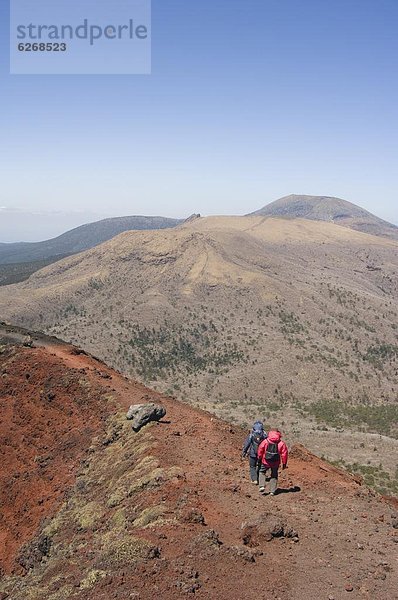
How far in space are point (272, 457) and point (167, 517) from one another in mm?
3495

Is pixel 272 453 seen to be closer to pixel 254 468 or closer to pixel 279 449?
→ pixel 279 449

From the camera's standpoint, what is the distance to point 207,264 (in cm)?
11606

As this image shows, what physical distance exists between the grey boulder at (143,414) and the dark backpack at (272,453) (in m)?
6.41

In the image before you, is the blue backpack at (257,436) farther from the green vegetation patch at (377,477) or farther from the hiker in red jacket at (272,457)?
the green vegetation patch at (377,477)

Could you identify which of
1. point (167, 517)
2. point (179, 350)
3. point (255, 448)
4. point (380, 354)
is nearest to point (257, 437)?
point (255, 448)

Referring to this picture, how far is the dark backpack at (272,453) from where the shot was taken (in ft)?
43.8

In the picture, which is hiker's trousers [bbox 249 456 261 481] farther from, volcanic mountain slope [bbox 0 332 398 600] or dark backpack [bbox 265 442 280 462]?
dark backpack [bbox 265 442 280 462]

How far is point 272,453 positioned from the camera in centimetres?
1338

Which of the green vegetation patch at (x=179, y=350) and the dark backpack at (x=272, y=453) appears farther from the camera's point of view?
the green vegetation patch at (x=179, y=350)

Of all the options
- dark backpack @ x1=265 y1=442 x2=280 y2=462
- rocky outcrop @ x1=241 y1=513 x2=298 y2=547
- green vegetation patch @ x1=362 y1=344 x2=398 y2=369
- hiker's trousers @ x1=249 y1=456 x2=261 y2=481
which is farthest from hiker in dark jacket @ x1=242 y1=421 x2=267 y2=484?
green vegetation patch @ x1=362 y1=344 x2=398 y2=369

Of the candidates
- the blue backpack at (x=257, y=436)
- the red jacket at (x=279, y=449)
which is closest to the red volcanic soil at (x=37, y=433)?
the blue backpack at (x=257, y=436)

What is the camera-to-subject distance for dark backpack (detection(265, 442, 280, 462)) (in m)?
13.3

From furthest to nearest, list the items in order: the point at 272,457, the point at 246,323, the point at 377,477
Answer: the point at 246,323 < the point at 377,477 < the point at 272,457

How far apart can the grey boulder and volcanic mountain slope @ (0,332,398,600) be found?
1.61 feet
